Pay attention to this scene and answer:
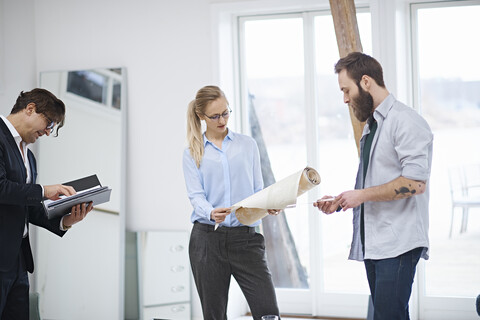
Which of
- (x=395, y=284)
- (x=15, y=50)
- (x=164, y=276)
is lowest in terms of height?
(x=164, y=276)

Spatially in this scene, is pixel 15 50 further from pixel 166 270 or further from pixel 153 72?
pixel 166 270

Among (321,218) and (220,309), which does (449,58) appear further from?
(220,309)

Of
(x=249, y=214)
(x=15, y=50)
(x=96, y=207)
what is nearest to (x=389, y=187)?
(x=249, y=214)

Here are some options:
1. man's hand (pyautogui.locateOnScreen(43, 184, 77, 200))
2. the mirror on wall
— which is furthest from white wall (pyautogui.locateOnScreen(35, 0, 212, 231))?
man's hand (pyautogui.locateOnScreen(43, 184, 77, 200))

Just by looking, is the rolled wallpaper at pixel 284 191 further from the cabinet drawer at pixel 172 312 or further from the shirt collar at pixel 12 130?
the cabinet drawer at pixel 172 312

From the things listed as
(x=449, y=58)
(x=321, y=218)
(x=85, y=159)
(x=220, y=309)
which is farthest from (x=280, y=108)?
(x=220, y=309)

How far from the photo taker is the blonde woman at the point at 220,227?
2928mm

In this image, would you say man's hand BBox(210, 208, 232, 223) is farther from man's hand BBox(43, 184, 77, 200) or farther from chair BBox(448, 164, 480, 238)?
chair BBox(448, 164, 480, 238)

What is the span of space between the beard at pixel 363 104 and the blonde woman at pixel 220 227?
71 centimetres

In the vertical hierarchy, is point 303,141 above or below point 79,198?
above

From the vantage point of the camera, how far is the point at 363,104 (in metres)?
2.42

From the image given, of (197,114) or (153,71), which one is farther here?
(153,71)

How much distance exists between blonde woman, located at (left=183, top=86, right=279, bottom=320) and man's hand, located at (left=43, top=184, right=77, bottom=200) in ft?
1.98

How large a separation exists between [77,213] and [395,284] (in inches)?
57.6
